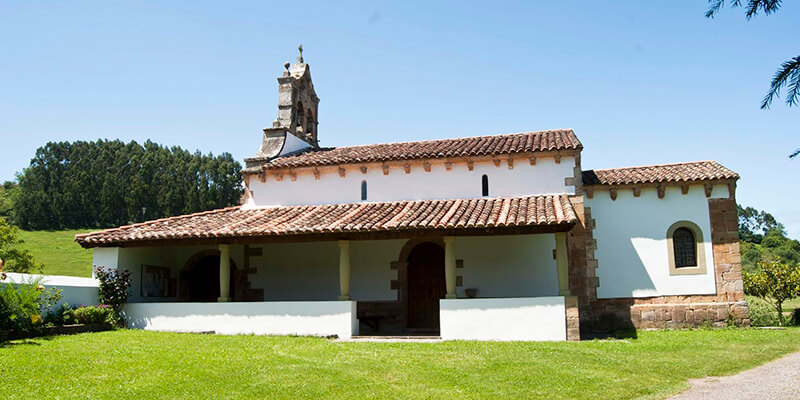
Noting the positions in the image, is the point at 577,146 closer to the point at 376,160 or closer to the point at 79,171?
the point at 376,160

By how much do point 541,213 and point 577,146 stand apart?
3.23m

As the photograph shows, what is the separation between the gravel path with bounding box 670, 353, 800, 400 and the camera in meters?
8.07

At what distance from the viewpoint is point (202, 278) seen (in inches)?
744

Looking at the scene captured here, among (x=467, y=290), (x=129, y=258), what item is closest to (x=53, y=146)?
(x=129, y=258)

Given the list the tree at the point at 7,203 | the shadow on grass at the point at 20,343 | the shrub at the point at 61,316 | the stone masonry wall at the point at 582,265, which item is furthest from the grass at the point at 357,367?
the tree at the point at 7,203

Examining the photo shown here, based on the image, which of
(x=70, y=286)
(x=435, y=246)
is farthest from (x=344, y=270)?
(x=70, y=286)

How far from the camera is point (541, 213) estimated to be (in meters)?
13.9

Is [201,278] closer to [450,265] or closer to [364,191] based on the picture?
[364,191]

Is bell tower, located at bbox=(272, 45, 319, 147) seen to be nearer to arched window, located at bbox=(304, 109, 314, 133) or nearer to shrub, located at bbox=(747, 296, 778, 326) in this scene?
arched window, located at bbox=(304, 109, 314, 133)

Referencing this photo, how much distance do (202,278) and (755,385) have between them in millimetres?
14910

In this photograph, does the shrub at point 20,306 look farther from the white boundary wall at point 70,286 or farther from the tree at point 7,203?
the tree at point 7,203

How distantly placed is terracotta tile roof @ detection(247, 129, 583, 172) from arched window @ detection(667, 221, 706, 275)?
3.45 m

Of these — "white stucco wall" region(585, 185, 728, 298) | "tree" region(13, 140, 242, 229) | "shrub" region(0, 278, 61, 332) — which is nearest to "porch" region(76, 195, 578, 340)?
"white stucco wall" region(585, 185, 728, 298)

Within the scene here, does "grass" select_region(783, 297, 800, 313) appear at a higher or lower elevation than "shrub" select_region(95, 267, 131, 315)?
lower
